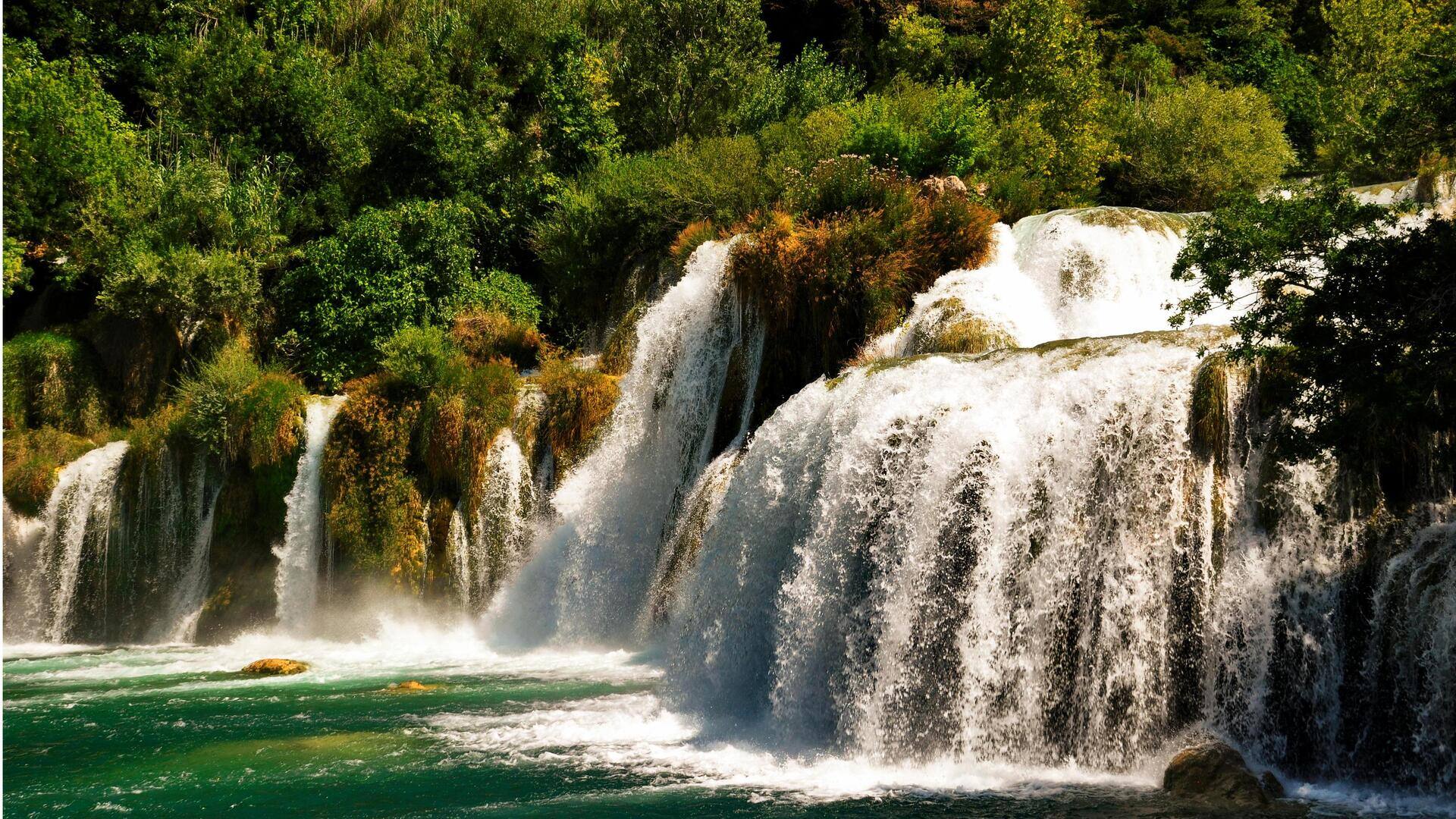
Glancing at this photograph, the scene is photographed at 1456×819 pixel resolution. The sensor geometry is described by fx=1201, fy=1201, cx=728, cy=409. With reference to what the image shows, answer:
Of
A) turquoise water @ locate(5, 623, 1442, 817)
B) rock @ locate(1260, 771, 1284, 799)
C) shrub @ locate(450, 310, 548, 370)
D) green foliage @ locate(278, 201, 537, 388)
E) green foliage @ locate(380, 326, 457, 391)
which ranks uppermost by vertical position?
green foliage @ locate(278, 201, 537, 388)

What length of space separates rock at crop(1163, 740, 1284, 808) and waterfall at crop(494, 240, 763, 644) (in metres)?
9.69

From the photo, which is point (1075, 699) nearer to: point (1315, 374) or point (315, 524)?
point (1315, 374)

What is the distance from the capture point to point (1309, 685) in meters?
10.1

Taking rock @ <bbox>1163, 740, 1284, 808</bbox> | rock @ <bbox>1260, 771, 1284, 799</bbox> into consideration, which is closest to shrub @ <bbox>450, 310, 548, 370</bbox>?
rock @ <bbox>1163, 740, 1284, 808</bbox>

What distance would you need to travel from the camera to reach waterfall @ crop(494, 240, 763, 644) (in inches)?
734

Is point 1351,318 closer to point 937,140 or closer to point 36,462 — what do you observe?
point 937,140

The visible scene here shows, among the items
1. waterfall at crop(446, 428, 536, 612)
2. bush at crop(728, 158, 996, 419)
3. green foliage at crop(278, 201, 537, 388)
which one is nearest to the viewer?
bush at crop(728, 158, 996, 419)

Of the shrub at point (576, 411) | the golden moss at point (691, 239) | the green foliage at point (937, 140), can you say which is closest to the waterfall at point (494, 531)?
the shrub at point (576, 411)

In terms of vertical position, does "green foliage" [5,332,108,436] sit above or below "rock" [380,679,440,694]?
above

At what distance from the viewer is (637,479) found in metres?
19.3

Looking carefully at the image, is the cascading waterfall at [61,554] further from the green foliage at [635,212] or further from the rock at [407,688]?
the green foliage at [635,212]

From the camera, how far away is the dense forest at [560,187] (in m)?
18.6

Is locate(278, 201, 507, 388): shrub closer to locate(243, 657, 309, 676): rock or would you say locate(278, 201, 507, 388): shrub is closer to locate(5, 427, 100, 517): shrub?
locate(5, 427, 100, 517): shrub

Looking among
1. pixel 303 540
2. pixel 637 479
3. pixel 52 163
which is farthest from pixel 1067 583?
pixel 52 163
